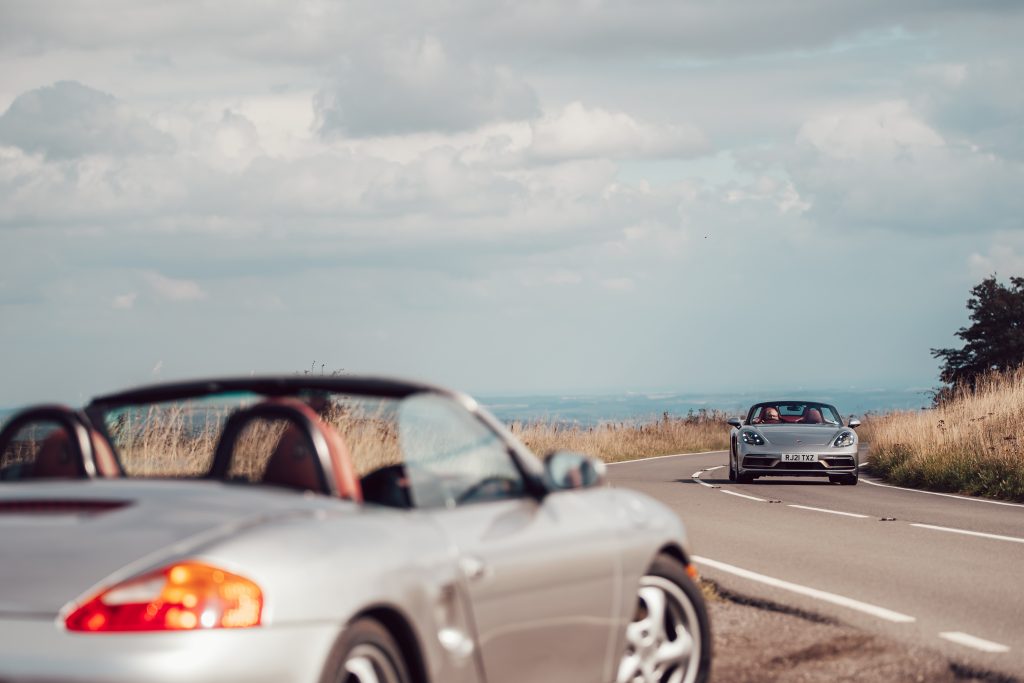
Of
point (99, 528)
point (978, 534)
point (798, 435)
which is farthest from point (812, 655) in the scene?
point (798, 435)

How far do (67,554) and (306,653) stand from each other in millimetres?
662

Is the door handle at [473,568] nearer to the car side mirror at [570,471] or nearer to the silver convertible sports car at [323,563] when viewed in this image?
the silver convertible sports car at [323,563]

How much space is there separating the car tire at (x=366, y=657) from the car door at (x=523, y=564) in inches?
15.6

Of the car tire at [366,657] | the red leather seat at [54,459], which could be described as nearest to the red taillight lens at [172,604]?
the car tire at [366,657]

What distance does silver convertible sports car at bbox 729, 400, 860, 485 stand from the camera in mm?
24312

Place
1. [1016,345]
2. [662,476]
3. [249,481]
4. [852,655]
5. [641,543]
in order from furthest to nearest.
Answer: [1016,345] → [662,476] → [852,655] → [641,543] → [249,481]

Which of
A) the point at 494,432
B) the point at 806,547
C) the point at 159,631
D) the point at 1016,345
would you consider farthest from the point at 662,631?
the point at 1016,345

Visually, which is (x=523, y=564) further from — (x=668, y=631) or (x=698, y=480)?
(x=698, y=480)

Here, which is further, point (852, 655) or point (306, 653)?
point (852, 655)

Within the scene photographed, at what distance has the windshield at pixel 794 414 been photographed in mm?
25484

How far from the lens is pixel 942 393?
41438mm

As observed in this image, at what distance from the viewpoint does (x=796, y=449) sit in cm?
2430

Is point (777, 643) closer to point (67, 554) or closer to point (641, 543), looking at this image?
point (641, 543)

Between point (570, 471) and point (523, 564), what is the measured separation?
0.66 meters
